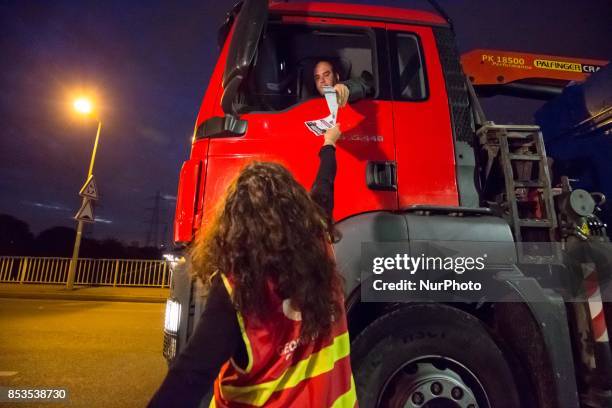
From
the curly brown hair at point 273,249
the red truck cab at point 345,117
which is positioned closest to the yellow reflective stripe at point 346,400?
the curly brown hair at point 273,249

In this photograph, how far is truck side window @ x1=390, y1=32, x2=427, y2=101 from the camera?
8.02 ft

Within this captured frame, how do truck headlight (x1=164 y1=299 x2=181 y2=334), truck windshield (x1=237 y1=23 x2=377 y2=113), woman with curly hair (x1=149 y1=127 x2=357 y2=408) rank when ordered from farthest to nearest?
truck windshield (x1=237 y1=23 x2=377 y2=113)
truck headlight (x1=164 y1=299 x2=181 y2=334)
woman with curly hair (x1=149 y1=127 x2=357 y2=408)

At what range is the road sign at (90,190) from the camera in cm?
951

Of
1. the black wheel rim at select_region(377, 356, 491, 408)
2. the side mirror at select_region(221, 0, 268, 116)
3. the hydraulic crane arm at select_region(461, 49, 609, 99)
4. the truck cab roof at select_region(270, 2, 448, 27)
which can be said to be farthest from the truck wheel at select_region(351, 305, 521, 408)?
the hydraulic crane arm at select_region(461, 49, 609, 99)

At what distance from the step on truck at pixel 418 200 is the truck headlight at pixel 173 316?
2 cm

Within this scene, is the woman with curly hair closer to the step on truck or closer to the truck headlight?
the step on truck

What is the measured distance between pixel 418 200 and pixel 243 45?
1415mm

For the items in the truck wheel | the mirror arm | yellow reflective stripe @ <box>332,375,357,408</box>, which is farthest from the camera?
the mirror arm

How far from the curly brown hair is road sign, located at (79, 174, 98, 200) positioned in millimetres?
10110

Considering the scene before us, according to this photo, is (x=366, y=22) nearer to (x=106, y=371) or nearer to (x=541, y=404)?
(x=541, y=404)

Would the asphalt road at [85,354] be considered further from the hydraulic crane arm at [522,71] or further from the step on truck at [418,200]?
the hydraulic crane arm at [522,71]

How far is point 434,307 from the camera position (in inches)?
74.0

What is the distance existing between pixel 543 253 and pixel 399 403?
1.30m

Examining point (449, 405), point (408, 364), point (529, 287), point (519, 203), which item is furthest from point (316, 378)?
point (519, 203)
